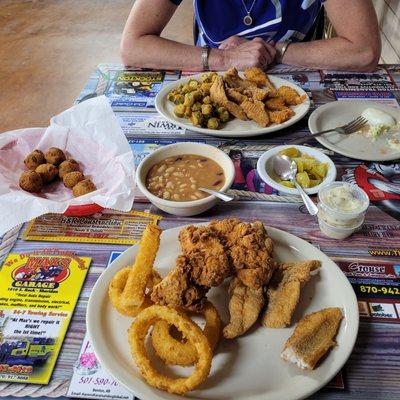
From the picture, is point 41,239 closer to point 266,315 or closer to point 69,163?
point 69,163

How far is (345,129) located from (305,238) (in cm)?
54

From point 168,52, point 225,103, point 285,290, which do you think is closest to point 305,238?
point 285,290

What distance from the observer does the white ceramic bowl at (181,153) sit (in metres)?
1.15

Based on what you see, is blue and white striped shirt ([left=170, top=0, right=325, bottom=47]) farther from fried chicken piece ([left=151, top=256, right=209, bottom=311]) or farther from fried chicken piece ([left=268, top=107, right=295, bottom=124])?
fried chicken piece ([left=151, top=256, right=209, bottom=311])

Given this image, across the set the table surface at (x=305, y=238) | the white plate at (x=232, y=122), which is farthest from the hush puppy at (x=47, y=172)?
the white plate at (x=232, y=122)

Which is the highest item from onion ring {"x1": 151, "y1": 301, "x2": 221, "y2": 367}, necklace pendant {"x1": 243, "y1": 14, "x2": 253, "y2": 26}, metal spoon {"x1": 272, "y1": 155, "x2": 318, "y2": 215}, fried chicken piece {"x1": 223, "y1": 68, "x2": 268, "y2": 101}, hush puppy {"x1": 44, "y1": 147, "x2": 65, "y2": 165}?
necklace pendant {"x1": 243, "y1": 14, "x2": 253, "y2": 26}

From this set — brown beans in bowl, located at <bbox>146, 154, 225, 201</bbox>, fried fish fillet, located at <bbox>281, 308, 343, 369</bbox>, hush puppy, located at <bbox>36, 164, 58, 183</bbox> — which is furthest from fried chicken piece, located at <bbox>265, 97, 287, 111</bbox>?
fried fish fillet, located at <bbox>281, 308, 343, 369</bbox>

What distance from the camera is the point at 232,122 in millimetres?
1549

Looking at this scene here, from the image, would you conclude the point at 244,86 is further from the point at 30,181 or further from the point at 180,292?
the point at 180,292

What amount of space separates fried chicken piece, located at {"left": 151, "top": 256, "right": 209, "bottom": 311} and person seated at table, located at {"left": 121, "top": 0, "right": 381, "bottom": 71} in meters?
1.23

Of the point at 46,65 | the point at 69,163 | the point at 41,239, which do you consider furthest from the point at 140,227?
the point at 46,65

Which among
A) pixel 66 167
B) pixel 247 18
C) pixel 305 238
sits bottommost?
pixel 305 238

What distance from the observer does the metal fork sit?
4.78 ft

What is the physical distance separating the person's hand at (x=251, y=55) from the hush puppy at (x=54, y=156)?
0.84 m
